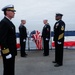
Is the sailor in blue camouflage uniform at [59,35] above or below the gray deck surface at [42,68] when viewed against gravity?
above

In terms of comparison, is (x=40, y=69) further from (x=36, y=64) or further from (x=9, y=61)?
(x=9, y=61)

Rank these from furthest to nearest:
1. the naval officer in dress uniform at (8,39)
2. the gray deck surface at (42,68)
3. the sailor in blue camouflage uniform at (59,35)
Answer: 1. the sailor in blue camouflage uniform at (59,35)
2. the gray deck surface at (42,68)
3. the naval officer in dress uniform at (8,39)

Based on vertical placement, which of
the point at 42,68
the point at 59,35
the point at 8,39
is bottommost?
the point at 42,68

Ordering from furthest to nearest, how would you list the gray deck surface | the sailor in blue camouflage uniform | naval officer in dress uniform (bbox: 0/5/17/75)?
the sailor in blue camouflage uniform < the gray deck surface < naval officer in dress uniform (bbox: 0/5/17/75)

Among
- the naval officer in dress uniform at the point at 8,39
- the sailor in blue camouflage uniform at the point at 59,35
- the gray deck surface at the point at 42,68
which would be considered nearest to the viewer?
the naval officer in dress uniform at the point at 8,39

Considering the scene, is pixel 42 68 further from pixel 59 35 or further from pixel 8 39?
pixel 8 39

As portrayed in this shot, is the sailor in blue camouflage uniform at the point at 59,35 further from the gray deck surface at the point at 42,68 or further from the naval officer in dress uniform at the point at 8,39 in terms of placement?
the naval officer in dress uniform at the point at 8,39

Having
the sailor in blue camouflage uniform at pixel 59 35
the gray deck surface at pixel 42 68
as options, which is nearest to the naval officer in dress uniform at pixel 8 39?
the gray deck surface at pixel 42 68

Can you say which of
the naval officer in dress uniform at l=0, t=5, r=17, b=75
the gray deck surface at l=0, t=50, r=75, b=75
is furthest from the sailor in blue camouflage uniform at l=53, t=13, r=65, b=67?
the naval officer in dress uniform at l=0, t=5, r=17, b=75

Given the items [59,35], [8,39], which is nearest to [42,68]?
[59,35]

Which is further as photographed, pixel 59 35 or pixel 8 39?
pixel 59 35

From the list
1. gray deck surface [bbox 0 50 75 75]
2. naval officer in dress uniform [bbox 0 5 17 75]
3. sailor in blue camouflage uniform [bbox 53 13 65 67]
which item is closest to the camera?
naval officer in dress uniform [bbox 0 5 17 75]

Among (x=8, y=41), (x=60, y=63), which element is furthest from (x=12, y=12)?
(x=60, y=63)

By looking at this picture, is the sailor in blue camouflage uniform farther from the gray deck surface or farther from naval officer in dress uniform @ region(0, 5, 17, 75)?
naval officer in dress uniform @ region(0, 5, 17, 75)
